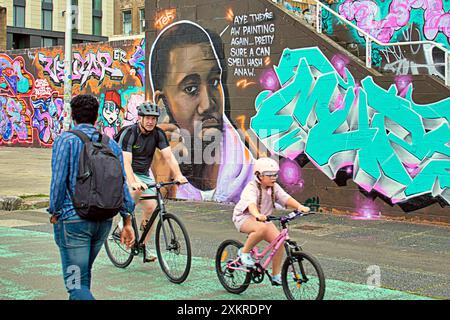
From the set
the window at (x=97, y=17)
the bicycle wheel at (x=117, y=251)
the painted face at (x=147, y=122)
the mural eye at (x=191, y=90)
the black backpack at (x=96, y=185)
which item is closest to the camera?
the black backpack at (x=96, y=185)

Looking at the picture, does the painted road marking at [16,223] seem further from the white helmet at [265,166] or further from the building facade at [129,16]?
the building facade at [129,16]

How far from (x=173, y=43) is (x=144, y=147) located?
726 cm

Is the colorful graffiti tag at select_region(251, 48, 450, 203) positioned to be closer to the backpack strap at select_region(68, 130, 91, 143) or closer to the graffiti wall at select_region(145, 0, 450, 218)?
the graffiti wall at select_region(145, 0, 450, 218)

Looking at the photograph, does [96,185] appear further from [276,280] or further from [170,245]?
[170,245]

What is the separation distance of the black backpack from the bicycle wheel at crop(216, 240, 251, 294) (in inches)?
84.1

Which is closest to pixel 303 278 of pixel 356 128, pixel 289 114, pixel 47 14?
pixel 356 128

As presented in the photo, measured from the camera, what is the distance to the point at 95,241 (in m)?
5.09

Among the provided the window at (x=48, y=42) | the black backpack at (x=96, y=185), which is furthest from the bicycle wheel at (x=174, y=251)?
the window at (x=48, y=42)

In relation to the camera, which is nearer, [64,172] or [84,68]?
[64,172]

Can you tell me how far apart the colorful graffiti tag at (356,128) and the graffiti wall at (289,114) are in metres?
0.02

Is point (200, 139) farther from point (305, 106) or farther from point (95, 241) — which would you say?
point (95, 241)

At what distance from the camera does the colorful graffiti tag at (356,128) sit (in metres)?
11.1

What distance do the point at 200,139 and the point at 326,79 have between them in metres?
3.31

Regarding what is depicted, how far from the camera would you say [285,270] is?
244 inches
